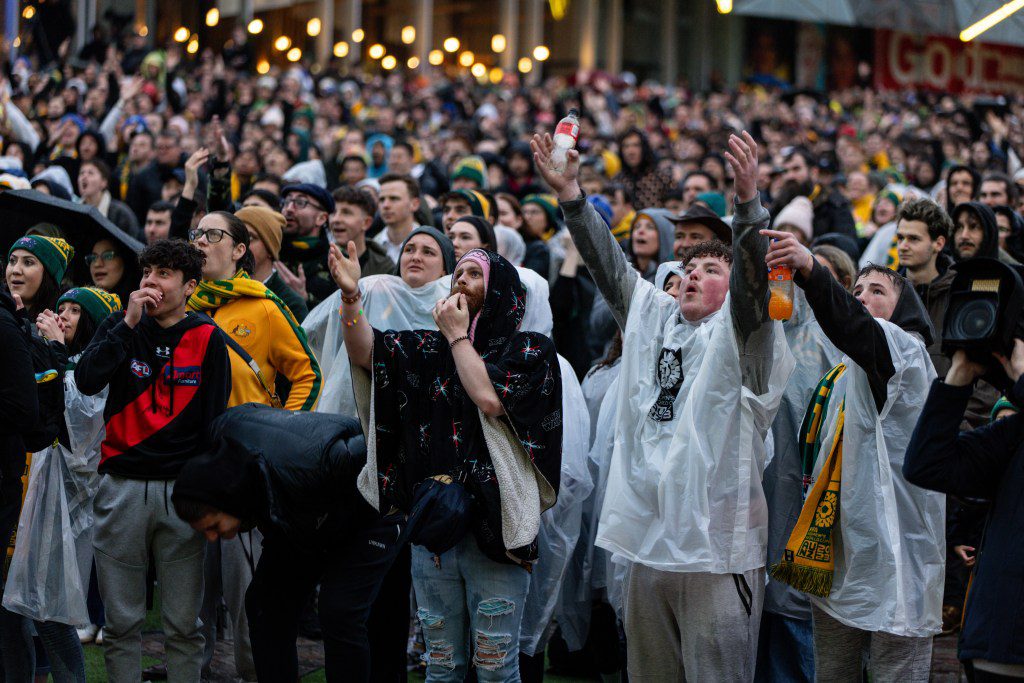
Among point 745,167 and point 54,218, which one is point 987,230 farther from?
point 54,218

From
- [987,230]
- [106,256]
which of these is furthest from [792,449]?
[106,256]

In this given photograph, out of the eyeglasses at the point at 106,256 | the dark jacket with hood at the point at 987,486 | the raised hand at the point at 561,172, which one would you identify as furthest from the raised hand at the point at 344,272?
the eyeglasses at the point at 106,256

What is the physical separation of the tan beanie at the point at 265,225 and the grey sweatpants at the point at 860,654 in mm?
3204

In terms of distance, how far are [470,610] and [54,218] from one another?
3.19 metres

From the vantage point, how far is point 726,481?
4207 mm

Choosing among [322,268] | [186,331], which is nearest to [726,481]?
[186,331]

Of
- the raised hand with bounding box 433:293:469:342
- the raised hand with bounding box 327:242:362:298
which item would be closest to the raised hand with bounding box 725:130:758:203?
the raised hand with bounding box 433:293:469:342

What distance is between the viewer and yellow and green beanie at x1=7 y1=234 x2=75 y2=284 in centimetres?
525

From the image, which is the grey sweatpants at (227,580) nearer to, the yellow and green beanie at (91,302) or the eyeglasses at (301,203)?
the yellow and green beanie at (91,302)

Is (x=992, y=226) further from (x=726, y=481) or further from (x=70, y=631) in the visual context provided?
(x=70, y=631)

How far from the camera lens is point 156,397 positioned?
4.73 meters

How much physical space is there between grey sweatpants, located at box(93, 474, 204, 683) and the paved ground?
1.00m

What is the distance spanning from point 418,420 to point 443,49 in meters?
34.6

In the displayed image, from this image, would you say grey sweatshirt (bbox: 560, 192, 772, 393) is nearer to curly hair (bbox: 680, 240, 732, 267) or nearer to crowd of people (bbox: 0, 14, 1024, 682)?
crowd of people (bbox: 0, 14, 1024, 682)
